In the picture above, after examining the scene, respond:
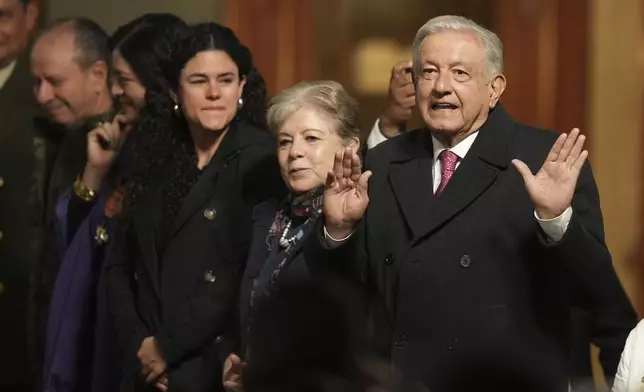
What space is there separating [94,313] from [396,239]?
0.98m

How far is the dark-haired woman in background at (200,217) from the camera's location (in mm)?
2262

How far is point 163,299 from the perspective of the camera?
90.7 inches

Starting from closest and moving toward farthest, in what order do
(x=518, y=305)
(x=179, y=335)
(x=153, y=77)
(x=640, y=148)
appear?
(x=518, y=305), (x=179, y=335), (x=153, y=77), (x=640, y=148)

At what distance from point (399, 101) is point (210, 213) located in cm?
45

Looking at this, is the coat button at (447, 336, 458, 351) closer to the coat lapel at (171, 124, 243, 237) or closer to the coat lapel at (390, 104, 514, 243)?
the coat lapel at (390, 104, 514, 243)

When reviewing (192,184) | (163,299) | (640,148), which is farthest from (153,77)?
(640,148)

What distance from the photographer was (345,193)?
1868 mm

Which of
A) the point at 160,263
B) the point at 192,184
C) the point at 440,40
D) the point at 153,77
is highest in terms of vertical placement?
the point at 440,40

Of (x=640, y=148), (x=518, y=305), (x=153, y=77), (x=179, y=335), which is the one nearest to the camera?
(x=518, y=305)

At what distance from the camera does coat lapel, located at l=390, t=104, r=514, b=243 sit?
6.00 ft

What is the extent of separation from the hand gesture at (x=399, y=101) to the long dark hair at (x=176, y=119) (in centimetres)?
28

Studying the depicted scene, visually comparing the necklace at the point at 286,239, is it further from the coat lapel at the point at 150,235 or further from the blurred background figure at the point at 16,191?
the blurred background figure at the point at 16,191

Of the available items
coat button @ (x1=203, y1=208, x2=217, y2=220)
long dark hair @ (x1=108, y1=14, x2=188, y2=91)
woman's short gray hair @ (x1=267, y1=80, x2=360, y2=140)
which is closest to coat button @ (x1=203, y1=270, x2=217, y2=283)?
coat button @ (x1=203, y1=208, x2=217, y2=220)

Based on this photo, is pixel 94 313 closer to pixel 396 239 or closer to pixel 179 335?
pixel 179 335
